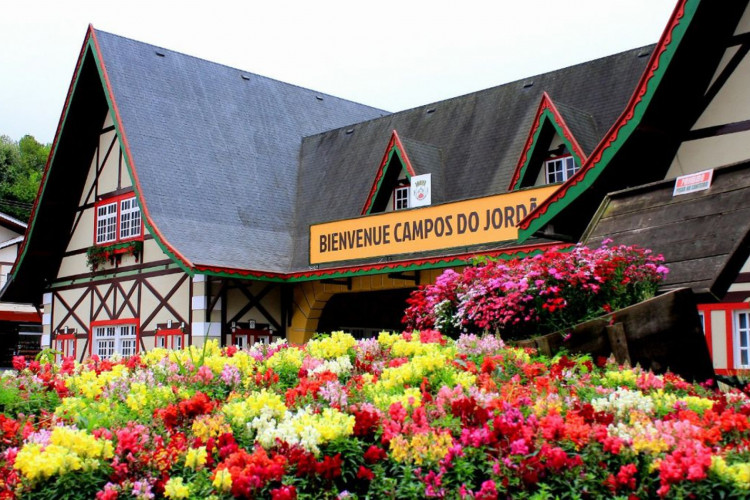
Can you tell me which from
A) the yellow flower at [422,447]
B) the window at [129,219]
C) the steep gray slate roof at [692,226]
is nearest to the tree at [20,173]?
the window at [129,219]

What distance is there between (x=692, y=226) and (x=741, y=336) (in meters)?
4.05

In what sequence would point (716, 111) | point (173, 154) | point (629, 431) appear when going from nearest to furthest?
point (629, 431)
point (716, 111)
point (173, 154)

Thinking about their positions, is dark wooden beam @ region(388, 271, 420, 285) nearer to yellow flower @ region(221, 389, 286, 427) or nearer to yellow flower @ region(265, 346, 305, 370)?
yellow flower @ region(265, 346, 305, 370)

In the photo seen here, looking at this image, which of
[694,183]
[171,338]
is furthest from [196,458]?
[171,338]

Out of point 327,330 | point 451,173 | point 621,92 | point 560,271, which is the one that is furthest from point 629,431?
point 327,330

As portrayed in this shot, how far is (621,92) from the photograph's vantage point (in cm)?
1773

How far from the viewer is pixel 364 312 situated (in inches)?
888

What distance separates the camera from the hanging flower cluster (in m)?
7.52

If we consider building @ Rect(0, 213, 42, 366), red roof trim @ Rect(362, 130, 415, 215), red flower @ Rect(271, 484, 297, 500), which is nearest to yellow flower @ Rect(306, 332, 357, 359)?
red flower @ Rect(271, 484, 297, 500)

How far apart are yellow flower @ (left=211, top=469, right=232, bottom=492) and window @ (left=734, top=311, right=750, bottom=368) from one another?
28.2 feet

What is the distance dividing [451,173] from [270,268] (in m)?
4.58

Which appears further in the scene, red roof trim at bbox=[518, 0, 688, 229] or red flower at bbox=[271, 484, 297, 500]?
red roof trim at bbox=[518, 0, 688, 229]

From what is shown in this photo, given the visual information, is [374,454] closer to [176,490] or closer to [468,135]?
[176,490]

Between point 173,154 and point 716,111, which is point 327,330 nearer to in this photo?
point 173,154
